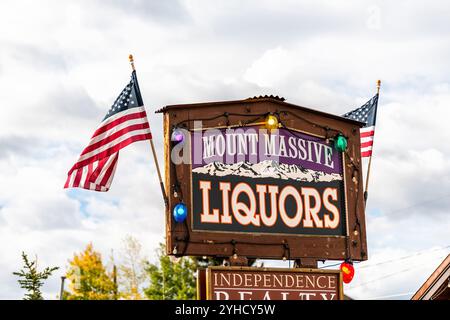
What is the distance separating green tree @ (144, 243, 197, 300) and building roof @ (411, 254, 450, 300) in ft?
107

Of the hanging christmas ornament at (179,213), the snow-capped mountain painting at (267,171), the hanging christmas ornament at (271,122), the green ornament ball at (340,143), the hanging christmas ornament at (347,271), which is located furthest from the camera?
the green ornament ball at (340,143)

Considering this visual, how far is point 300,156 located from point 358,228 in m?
1.95

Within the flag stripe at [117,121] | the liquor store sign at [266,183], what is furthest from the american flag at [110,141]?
the liquor store sign at [266,183]

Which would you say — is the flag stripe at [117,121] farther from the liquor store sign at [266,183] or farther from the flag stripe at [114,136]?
the liquor store sign at [266,183]

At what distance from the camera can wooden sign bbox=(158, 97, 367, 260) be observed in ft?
50.5

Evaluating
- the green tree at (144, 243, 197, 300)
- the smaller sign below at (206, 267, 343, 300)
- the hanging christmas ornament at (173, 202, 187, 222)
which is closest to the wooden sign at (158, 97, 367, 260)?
the hanging christmas ornament at (173, 202, 187, 222)

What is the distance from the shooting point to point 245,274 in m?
15.1

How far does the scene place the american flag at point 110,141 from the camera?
50.8 feet

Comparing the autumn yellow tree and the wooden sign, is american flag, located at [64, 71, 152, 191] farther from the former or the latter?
the autumn yellow tree

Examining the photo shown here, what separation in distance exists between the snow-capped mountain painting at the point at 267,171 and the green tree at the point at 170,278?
37.4 metres

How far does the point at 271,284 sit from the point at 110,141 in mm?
4068
